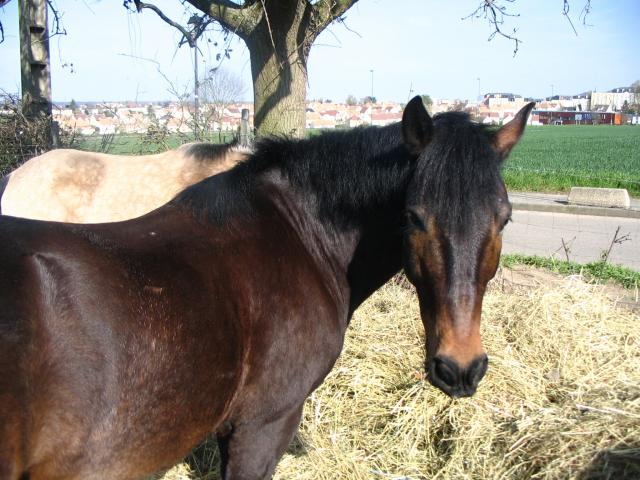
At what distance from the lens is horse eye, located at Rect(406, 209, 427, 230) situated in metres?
2.16

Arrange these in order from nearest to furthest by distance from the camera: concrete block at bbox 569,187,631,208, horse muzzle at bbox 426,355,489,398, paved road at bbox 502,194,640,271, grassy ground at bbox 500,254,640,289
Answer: horse muzzle at bbox 426,355,489,398 < grassy ground at bbox 500,254,640,289 < paved road at bbox 502,194,640,271 < concrete block at bbox 569,187,631,208

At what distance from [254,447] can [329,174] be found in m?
1.30

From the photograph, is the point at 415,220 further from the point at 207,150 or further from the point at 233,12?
the point at 233,12

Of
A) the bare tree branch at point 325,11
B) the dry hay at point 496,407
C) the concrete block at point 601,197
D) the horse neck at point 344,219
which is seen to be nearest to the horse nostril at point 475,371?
the horse neck at point 344,219

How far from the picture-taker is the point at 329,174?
2.65 m

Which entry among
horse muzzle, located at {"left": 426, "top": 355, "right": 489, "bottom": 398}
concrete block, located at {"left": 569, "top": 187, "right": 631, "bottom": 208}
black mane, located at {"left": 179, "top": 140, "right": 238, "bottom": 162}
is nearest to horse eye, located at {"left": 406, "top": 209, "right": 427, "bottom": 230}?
horse muzzle, located at {"left": 426, "top": 355, "right": 489, "bottom": 398}

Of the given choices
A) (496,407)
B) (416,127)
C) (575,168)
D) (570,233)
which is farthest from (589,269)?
(575,168)

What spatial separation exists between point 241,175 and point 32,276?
3.76ft

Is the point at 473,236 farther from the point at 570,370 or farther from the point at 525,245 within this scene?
the point at 525,245

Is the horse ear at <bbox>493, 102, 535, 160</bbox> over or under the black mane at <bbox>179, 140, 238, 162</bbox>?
over

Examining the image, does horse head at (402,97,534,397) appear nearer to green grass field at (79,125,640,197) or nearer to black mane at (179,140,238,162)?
green grass field at (79,125,640,197)

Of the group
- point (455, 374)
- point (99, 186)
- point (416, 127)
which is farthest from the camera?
point (99, 186)

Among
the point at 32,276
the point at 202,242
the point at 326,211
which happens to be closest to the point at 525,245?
the point at 326,211

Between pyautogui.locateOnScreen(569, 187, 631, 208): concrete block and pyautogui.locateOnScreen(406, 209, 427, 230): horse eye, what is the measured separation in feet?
41.7
